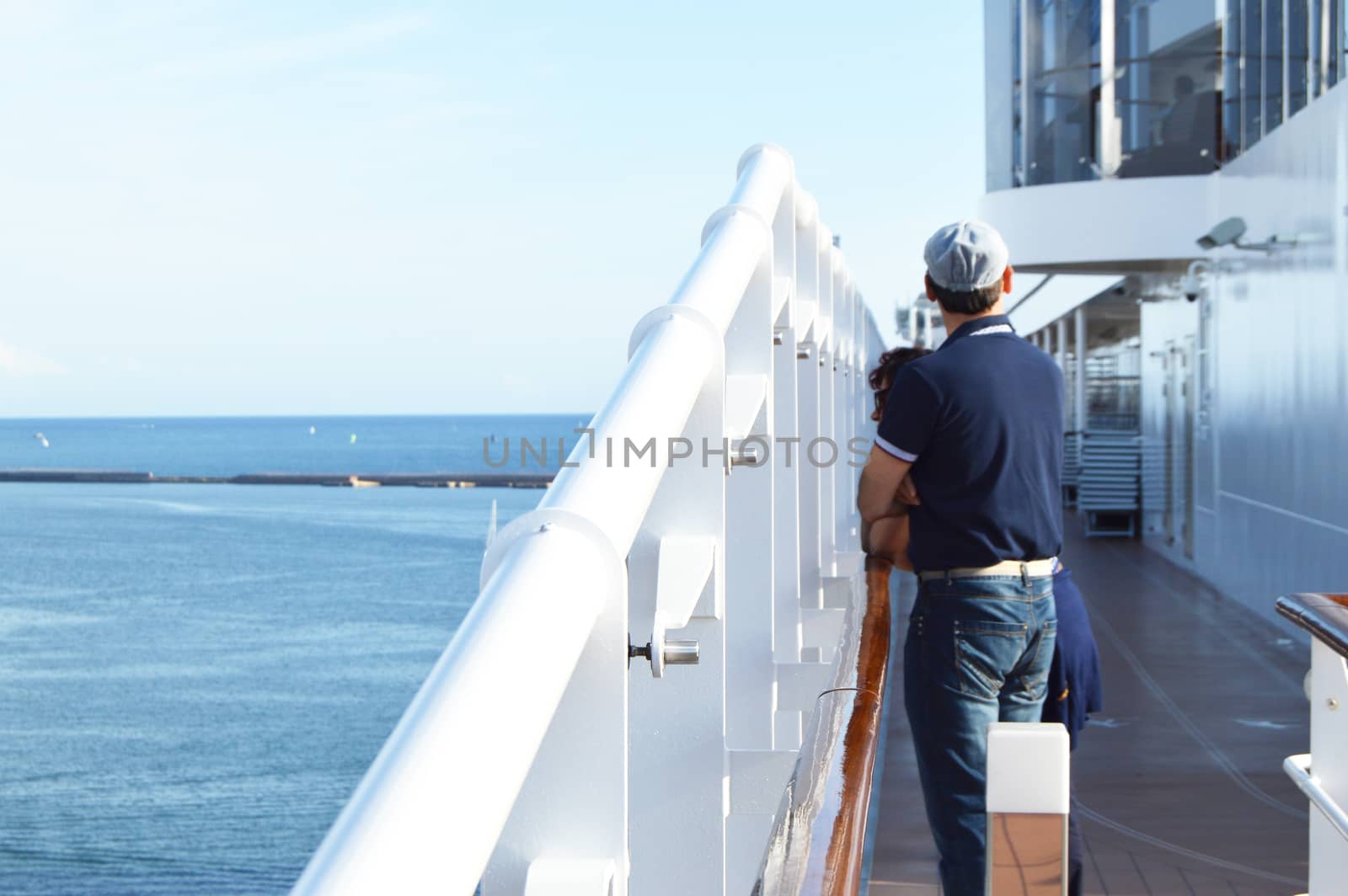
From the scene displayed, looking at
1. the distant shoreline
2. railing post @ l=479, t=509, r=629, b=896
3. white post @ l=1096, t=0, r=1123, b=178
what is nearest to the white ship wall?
white post @ l=1096, t=0, r=1123, b=178

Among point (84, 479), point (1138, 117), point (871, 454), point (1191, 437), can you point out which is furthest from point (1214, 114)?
point (84, 479)

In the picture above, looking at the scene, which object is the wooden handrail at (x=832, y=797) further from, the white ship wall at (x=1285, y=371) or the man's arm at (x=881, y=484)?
the white ship wall at (x=1285, y=371)

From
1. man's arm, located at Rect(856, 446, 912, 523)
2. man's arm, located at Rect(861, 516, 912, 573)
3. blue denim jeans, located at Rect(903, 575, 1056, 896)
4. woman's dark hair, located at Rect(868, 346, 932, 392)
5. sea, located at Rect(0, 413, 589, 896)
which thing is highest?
woman's dark hair, located at Rect(868, 346, 932, 392)

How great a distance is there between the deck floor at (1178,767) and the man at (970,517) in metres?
1.53

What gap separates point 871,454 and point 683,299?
1129 mm

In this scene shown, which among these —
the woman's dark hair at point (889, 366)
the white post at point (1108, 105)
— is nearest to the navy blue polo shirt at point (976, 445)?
the woman's dark hair at point (889, 366)

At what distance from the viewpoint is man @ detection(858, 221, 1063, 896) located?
2.54 meters

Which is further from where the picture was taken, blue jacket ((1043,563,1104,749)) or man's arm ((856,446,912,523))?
blue jacket ((1043,563,1104,749))

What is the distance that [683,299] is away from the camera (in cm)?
159

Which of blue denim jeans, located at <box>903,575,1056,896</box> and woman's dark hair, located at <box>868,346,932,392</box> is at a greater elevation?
woman's dark hair, located at <box>868,346,932,392</box>

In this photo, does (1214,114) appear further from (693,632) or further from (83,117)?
(83,117)

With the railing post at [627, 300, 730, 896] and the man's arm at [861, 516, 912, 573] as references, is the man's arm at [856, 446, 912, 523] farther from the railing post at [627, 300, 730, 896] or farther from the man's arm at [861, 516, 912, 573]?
the railing post at [627, 300, 730, 896]

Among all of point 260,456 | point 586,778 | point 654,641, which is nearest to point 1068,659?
point 654,641

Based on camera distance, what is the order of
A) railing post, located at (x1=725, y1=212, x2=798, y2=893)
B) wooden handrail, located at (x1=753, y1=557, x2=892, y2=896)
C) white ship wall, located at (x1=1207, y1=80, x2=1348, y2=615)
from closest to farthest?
1. wooden handrail, located at (x1=753, y1=557, x2=892, y2=896)
2. railing post, located at (x1=725, y1=212, x2=798, y2=893)
3. white ship wall, located at (x1=1207, y1=80, x2=1348, y2=615)
